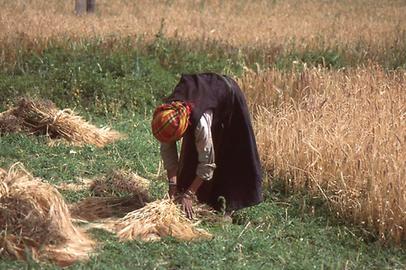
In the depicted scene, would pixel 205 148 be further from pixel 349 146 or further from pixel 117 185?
pixel 349 146

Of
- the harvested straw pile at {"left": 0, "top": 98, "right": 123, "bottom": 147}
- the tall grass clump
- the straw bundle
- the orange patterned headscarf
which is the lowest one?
the harvested straw pile at {"left": 0, "top": 98, "right": 123, "bottom": 147}

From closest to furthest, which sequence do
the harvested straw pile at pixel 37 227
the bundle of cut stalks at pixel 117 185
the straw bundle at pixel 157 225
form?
the harvested straw pile at pixel 37 227, the straw bundle at pixel 157 225, the bundle of cut stalks at pixel 117 185

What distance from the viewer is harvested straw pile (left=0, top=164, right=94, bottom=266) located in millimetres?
4062

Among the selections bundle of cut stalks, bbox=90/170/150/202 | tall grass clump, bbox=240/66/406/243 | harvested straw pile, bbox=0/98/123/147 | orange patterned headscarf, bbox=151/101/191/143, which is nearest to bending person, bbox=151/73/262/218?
orange patterned headscarf, bbox=151/101/191/143

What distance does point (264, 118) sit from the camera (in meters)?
7.09

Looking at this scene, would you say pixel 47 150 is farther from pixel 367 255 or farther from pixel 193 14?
pixel 193 14

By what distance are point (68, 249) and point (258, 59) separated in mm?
7377

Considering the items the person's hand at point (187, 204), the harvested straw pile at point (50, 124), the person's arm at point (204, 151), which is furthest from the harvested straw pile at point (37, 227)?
the harvested straw pile at point (50, 124)

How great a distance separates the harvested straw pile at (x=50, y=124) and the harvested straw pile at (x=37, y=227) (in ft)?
8.97

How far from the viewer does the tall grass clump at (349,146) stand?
479 centimetres

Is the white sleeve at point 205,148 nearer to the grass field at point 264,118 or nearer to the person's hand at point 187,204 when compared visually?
the person's hand at point 187,204

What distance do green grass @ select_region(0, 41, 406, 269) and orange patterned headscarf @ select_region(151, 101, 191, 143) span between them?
675mm

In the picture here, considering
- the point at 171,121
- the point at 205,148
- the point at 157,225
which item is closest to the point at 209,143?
the point at 205,148

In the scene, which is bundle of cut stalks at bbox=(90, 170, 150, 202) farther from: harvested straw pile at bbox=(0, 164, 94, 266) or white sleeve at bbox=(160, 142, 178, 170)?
harvested straw pile at bbox=(0, 164, 94, 266)
